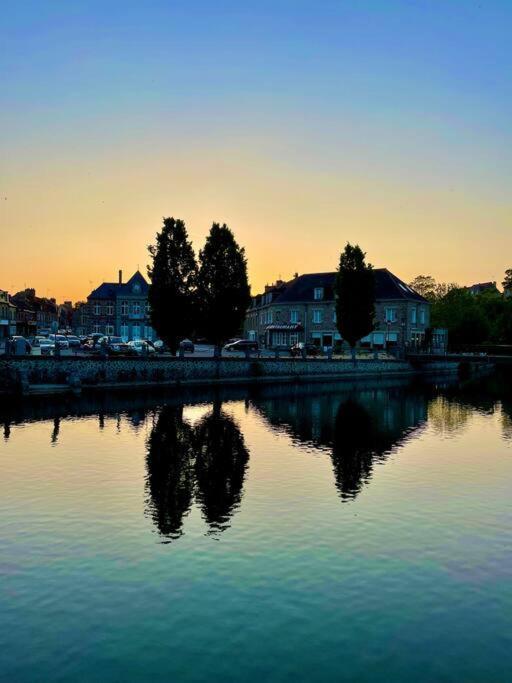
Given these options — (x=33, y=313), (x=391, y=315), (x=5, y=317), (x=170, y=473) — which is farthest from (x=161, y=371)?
(x=33, y=313)

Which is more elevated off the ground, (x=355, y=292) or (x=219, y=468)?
(x=355, y=292)

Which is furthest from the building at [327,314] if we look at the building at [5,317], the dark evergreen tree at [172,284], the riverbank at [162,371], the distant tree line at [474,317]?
the building at [5,317]

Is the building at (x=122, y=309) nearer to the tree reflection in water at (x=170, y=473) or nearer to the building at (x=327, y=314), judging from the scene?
the building at (x=327, y=314)

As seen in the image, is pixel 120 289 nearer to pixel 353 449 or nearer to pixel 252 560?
pixel 353 449

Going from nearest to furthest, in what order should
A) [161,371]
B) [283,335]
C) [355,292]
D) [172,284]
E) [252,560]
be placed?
[252,560]
[161,371]
[172,284]
[355,292]
[283,335]

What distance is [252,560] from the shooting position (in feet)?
47.6

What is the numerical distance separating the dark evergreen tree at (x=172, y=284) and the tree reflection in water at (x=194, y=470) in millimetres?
23835

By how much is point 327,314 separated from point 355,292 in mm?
19789

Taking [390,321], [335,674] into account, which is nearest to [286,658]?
[335,674]

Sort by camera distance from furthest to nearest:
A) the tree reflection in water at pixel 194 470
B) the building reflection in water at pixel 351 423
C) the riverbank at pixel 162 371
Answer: the riverbank at pixel 162 371
the building reflection in water at pixel 351 423
the tree reflection in water at pixel 194 470

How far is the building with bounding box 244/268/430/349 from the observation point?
86.8 metres

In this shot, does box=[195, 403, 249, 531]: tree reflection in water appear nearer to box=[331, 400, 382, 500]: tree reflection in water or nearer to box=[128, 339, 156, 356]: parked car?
box=[331, 400, 382, 500]: tree reflection in water

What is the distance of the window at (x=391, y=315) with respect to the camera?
86750 millimetres

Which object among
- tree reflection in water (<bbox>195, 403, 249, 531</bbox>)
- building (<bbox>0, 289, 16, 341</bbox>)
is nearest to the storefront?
building (<bbox>0, 289, 16, 341</bbox>)
